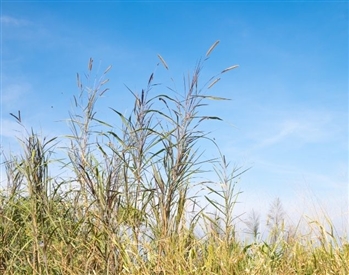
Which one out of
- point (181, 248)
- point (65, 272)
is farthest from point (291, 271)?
point (65, 272)

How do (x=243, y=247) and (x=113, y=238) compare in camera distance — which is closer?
(x=113, y=238)

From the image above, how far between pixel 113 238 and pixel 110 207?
0.16 metres

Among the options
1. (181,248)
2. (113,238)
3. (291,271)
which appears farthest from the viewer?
(291,271)

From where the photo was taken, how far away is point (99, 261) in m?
2.73

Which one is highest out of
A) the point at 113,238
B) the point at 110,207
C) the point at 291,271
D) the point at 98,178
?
the point at 98,178

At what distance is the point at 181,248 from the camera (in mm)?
2664

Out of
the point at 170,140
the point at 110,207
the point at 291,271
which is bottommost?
the point at 291,271

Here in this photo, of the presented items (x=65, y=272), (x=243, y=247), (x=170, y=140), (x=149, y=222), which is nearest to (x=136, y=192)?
(x=149, y=222)

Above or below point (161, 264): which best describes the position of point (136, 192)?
above

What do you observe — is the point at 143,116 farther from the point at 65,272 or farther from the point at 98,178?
the point at 65,272

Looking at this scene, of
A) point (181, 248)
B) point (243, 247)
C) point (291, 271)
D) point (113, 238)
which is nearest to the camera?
point (113, 238)

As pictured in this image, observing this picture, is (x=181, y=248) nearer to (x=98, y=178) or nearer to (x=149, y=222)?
(x=149, y=222)

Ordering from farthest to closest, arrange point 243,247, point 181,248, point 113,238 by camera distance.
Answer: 1. point 243,247
2. point 181,248
3. point 113,238

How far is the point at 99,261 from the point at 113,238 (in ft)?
1.11
